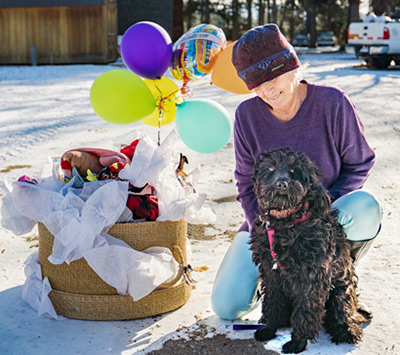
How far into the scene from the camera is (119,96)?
10.4ft

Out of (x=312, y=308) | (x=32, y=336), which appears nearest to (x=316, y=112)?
(x=312, y=308)

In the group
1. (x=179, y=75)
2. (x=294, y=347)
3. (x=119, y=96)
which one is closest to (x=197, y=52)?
(x=179, y=75)

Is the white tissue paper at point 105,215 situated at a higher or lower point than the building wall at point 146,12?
lower

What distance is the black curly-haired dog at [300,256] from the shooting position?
8.13 ft

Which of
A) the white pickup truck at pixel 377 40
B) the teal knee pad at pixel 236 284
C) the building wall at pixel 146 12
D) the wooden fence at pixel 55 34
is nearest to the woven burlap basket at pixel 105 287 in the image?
the teal knee pad at pixel 236 284

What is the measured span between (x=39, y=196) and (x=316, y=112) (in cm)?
142

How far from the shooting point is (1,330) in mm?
2924

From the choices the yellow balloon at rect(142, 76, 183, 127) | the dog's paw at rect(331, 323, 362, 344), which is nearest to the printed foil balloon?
the yellow balloon at rect(142, 76, 183, 127)

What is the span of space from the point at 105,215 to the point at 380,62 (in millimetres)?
15722

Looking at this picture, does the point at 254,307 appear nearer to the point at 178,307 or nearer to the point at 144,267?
the point at 178,307

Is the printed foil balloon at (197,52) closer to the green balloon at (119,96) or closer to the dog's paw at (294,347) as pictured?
the green balloon at (119,96)

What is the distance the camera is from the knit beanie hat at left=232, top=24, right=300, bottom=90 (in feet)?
8.84

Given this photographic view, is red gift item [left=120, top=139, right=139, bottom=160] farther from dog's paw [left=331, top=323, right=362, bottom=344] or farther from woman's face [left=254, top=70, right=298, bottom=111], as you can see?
dog's paw [left=331, top=323, right=362, bottom=344]

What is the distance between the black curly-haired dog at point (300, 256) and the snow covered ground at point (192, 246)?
0.11 metres
